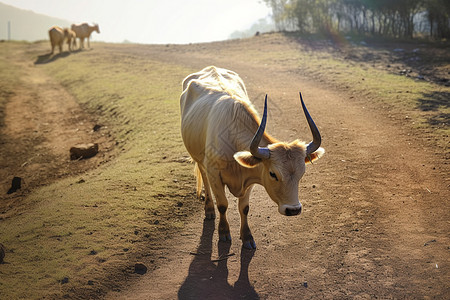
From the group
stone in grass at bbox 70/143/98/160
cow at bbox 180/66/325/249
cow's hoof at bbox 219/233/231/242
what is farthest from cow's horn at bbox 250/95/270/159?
stone in grass at bbox 70/143/98/160

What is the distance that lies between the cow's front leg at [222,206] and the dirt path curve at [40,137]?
16.0 ft

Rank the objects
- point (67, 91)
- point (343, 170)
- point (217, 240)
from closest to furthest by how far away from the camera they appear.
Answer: point (217, 240), point (343, 170), point (67, 91)

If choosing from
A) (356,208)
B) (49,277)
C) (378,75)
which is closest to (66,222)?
(49,277)

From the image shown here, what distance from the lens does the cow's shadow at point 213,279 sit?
218 inches

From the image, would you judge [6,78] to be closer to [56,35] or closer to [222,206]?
[56,35]

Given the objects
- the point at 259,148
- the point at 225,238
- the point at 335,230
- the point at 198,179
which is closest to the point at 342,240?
the point at 335,230

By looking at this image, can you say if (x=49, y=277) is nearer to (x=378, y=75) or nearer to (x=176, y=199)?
(x=176, y=199)

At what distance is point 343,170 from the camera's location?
8.91 m

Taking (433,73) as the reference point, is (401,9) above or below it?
above

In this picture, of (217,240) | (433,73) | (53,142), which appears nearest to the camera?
(217,240)

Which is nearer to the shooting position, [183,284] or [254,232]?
[183,284]

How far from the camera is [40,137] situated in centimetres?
1484

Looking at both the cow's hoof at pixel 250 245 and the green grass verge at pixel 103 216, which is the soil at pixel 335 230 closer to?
the cow's hoof at pixel 250 245

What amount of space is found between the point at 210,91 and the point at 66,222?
3.36 m
